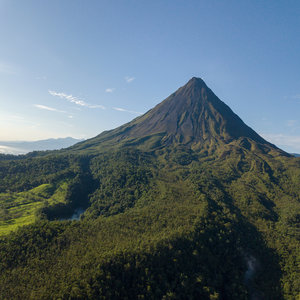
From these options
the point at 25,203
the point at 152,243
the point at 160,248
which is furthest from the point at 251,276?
the point at 25,203

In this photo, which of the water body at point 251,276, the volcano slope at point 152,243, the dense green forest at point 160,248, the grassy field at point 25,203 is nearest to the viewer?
the dense green forest at point 160,248

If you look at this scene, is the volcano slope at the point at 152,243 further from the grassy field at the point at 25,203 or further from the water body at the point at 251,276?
the grassy field at the point at 25,203

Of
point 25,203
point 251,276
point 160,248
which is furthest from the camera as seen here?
point 25,203

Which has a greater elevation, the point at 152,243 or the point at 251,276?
the point at 152,243

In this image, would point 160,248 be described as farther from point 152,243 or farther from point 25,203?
point 25,203

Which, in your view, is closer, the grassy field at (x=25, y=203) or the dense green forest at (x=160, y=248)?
the dense green forest at (x=160, y=248)

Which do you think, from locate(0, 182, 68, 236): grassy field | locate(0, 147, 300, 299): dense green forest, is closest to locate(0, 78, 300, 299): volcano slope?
locate(0, 147, 300, 299): dense green forest

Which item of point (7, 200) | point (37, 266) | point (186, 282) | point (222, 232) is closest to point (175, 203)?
point (222, 232)

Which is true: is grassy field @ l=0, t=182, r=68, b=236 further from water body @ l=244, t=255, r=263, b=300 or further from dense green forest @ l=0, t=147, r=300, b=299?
water body @ l=244, t=255, r=263, b=300

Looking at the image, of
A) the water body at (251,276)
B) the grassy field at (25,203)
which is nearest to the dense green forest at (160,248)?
the water body at (251,276)
